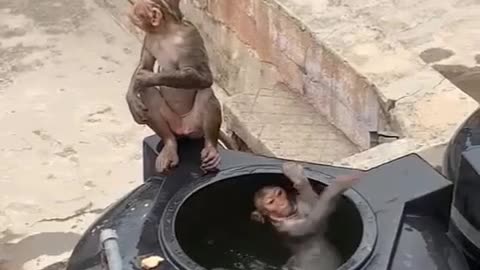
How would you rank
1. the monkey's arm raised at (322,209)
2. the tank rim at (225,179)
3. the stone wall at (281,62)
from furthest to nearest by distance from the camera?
the stone wall at (281,62)
the monkey's arm raised at (322,209)
the tank rim at (225,179)

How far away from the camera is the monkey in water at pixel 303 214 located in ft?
8.68

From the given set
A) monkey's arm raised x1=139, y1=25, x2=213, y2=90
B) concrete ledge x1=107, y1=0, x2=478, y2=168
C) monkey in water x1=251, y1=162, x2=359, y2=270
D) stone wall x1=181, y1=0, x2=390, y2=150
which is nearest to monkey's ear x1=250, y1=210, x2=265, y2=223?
monkey in water x1=251, y1=162, x2=359, y2=270

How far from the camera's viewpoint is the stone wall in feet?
14.5

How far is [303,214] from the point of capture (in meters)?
2.70

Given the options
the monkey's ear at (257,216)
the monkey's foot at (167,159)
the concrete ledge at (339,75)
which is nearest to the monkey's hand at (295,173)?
the monkey's ear at (257,216)

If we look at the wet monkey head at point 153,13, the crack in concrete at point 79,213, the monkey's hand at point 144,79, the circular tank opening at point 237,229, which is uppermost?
the wet monkey head at point 153,13

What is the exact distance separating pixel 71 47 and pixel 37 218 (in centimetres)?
170

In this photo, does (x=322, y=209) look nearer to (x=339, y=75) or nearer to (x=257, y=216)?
(x=257, y=216)

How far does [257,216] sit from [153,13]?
23.3 inches

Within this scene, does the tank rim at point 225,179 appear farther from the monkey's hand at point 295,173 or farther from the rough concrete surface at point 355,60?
the rough concrete surface at point 355,60

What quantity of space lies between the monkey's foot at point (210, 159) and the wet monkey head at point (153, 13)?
1.17ft

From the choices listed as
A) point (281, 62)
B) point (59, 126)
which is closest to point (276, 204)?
point (281, 62)

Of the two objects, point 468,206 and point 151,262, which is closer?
point 151,262

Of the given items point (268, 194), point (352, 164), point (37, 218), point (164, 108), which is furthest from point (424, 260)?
point (37, 218)
